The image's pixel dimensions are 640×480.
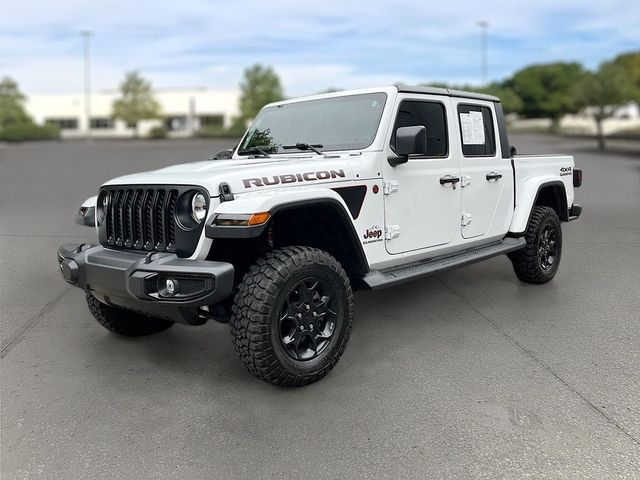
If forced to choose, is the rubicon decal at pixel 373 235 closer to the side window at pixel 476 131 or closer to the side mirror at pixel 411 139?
Result: the side mirror at pixel 411 139

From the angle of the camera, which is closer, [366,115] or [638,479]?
[638,479]

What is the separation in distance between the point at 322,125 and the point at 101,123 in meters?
72.6

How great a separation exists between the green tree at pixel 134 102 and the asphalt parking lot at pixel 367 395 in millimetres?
59767

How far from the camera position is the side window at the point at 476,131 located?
5191 mm

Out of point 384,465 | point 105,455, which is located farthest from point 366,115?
point 105,455

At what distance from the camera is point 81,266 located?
3.70m

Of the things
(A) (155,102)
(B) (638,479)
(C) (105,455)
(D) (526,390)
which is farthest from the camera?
(A) (155,102)

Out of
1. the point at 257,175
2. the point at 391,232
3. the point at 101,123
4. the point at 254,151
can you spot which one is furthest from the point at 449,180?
the point at 101,123


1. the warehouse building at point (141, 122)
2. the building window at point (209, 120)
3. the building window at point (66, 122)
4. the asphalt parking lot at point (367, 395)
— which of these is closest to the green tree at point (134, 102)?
the warehouse building at point (141, 122)

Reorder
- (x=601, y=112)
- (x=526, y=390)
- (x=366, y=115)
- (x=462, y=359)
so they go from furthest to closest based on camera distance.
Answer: (x=601, y=112) < (x=366, y=115) < (x=462, y=359) < (x=526, y=390)

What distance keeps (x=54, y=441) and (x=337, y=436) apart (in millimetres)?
1540

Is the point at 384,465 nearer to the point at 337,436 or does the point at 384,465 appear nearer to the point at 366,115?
the point at 337,436

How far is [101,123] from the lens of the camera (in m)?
70.6

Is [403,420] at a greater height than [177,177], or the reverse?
[177,177]
